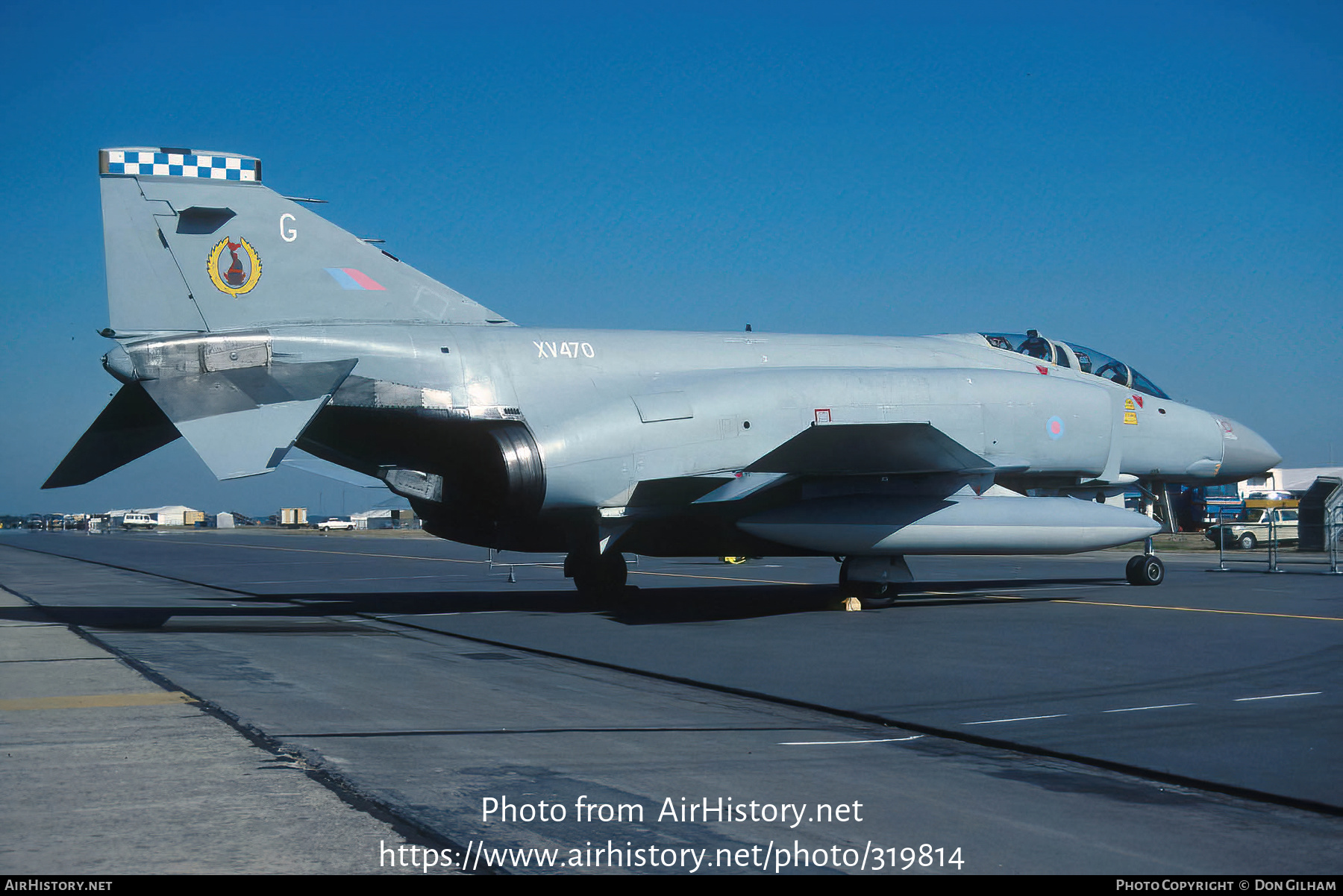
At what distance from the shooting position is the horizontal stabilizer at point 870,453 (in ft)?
42.9

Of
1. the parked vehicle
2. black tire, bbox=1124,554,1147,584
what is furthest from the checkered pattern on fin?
the parked vehicle

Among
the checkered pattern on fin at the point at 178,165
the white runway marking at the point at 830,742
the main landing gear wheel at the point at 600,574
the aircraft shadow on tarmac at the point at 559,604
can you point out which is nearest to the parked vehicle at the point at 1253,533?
the aircraft shadow on tarmac at the point at 559,604

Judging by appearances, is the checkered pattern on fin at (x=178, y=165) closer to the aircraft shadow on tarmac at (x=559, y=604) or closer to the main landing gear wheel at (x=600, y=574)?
the aircraft shadow on tarmac at (x=559, y=604)

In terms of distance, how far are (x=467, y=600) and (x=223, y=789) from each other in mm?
11775

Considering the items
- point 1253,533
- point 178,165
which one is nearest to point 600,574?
point 178,165

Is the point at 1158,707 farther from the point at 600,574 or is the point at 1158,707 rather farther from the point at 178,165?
the point at 178,165

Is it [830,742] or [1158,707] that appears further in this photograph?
[1158,707]

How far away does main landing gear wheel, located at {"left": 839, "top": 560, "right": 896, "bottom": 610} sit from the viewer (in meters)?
14.5

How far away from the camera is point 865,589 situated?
14539mm

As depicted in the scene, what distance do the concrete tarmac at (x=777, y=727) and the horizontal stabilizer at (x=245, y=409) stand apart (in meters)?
1.80

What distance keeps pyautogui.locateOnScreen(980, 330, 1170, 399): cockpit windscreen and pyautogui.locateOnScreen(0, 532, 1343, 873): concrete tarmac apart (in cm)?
390

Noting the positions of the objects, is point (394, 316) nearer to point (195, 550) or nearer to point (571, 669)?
point (571, 669)

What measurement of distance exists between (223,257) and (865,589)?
349 inches
